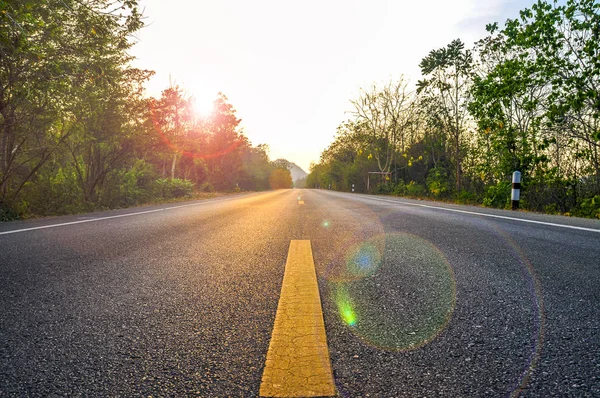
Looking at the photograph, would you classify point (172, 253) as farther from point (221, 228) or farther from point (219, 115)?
point (219, 115)

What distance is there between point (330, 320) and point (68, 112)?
1042 centimetres

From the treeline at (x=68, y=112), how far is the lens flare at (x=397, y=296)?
5.53 meters

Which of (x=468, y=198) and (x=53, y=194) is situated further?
(x=468, y=198)

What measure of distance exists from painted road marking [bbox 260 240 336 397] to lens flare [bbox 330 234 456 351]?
135 millimetres

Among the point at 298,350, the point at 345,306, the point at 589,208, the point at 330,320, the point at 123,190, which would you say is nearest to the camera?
the point at 298,350

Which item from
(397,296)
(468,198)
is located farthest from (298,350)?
(468,198)

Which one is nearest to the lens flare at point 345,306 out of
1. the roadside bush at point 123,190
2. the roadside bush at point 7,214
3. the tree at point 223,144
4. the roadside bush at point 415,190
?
the roadside bush at point 7,214

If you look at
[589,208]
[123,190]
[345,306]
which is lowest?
[345,306]

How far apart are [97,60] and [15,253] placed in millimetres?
7467

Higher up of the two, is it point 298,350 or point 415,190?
point 415,190

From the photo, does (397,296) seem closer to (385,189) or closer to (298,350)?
(298,350)

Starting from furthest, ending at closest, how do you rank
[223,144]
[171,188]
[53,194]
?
[223,144]
[171,188]
[53,194]

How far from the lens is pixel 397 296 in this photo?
5.39 feet

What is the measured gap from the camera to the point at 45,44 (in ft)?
24.3
